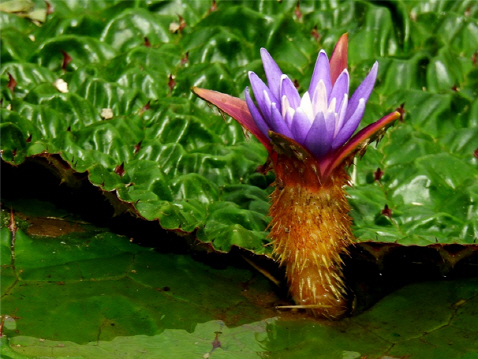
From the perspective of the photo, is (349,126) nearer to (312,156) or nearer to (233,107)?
(312,156)

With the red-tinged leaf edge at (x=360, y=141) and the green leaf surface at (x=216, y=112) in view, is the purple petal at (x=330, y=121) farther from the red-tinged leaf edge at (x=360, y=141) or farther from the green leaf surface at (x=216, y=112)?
the green leaf surface at (x=216, y=112)

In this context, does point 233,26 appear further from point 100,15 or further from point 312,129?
point 312,129

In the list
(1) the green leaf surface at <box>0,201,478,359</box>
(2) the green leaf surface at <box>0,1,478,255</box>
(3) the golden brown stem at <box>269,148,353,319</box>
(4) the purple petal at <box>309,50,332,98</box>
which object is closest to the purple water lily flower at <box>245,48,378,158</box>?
(4) the purple petal at <box>309,50,332,98</box>

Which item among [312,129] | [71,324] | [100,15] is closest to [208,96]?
[312,129]

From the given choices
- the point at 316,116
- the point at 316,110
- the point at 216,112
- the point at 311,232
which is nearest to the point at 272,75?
the point at 316,110

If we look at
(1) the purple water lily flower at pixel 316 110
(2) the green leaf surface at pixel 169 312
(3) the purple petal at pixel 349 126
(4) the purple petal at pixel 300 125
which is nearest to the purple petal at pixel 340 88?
(1) the purple water lily flower at pixel 316 110
